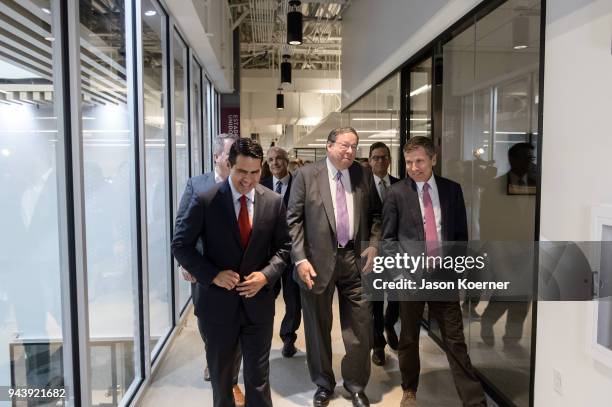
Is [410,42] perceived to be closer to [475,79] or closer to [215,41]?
[475,79]

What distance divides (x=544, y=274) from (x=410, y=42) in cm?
273

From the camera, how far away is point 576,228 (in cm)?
220

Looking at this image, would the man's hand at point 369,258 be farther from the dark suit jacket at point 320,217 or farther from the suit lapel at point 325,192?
the suit lapel at point 325,192

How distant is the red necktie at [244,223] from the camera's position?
240 cm

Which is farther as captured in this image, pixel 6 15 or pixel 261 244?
pixel 261 244

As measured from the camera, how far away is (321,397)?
3115mm

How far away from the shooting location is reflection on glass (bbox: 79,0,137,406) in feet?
8.20

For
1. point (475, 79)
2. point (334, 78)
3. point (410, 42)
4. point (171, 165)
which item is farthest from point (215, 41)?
point (334, 78)

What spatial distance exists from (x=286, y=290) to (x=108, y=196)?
6.28 ft

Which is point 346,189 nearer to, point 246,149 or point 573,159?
point 246,149

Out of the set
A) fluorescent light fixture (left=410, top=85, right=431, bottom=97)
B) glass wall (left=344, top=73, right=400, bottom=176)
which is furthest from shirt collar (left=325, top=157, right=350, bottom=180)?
glass wall (left=344, top=73, right=400, bottom=176)

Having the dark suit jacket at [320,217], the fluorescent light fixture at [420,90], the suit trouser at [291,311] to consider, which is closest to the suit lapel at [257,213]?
the dark suit jacket at [320,217]

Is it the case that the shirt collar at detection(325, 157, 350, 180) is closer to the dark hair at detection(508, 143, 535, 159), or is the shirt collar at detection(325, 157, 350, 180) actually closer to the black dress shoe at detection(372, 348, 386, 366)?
the dark hair at detection(508, 143, 535, 159)

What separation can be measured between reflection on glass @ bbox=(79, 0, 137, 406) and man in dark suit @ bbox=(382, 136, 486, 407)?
174 cm
